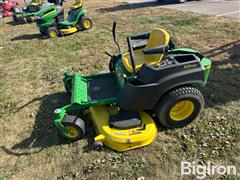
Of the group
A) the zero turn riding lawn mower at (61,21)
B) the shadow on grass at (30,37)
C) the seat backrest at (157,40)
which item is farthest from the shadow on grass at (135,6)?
the seat backrest at (157,40)

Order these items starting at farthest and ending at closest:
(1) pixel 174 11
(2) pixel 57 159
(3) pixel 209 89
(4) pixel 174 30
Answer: (1) pixel 174 11 < (4) pixel 174 30 < (3) pixel 209 89 < (2) pixel 57 159

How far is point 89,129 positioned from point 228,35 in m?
5.77

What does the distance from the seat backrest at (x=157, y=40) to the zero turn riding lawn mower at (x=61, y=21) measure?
5407 millimetres

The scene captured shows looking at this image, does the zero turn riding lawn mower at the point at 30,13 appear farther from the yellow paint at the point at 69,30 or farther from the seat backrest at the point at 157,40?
the seat backrest at the point at 157,40

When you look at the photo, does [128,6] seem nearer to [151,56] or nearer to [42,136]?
[151,56]

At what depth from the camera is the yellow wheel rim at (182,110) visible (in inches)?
162

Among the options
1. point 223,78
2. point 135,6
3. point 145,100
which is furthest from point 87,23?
point 145,100

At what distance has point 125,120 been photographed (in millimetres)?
4078

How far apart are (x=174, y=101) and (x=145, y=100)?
44 centimetres

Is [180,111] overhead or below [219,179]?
overhead

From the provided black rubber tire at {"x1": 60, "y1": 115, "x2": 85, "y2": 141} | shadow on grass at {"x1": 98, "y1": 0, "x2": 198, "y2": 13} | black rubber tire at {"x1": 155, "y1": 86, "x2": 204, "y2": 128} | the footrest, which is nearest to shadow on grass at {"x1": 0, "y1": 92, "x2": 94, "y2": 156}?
black rubber tire at {"x1": 60, "y1": 115, "x2": 85, "y2": 141}

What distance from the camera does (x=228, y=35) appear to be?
8047 millimetres

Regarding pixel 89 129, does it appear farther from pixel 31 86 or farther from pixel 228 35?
pixel 228 35

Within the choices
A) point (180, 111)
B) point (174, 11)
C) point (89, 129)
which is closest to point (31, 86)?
point (89, 129)
